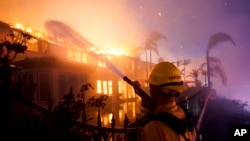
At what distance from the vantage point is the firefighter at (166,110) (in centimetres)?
272

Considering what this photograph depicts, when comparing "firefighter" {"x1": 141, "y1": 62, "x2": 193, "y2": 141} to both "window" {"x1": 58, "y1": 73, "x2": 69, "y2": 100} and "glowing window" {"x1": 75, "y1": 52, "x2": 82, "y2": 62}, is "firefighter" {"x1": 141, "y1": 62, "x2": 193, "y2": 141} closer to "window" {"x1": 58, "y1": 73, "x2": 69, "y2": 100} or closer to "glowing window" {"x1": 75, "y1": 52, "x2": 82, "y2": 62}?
"window" {"x1": 58, "y1": 73, "x2": 69, "y2": 100}

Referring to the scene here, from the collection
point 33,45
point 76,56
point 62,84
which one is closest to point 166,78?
point 62,84

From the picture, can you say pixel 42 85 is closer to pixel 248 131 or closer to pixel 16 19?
pixel 16 19

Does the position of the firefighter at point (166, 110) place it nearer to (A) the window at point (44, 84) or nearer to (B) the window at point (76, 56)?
(A) the window at point (44, 84)

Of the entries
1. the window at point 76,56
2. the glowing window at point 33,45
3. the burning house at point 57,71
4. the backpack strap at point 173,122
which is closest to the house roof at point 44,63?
the burning house at point 57,71

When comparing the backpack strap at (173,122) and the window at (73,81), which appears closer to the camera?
the backpack strap at (173,122)

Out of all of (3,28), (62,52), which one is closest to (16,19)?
(62,52)

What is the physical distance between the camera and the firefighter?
2.72 metres

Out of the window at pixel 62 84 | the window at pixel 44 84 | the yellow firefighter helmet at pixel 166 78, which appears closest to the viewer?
the yellow firefighter helmet at pixel 166 78

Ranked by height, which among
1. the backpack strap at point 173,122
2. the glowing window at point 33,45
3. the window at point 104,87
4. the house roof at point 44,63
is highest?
the glowing window at point 33,45

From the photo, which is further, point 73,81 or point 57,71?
point 73,81

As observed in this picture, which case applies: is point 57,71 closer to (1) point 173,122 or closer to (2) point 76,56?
(2) point 76,56

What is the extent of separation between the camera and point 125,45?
44844 mm

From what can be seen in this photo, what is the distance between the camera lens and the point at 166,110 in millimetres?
2922
